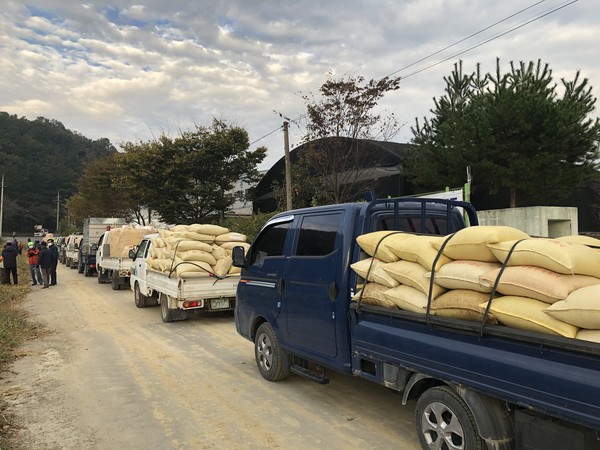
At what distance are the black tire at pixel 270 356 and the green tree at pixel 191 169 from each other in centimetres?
2221

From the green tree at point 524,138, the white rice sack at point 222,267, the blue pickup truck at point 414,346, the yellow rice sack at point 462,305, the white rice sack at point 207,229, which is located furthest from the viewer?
the green tree at point 524,138

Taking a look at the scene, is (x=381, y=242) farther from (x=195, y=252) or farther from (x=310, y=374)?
(x=195, y=252)

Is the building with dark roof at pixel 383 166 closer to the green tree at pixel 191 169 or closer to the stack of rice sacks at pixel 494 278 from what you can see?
the green tree at pixel 191 169

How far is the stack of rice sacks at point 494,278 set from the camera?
8.57 ft

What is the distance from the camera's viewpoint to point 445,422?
131 inches

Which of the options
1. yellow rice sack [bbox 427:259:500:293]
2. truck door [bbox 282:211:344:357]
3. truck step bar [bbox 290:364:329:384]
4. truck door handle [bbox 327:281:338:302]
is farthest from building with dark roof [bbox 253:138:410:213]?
yellow rice sack [bbox 427:259:500:293]

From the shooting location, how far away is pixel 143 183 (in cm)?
2736

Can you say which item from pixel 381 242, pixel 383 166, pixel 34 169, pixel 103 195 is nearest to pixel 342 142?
pixel 383 166

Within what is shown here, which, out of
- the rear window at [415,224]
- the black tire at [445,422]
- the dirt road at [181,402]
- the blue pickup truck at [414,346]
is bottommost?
the dirt road at [181,402]

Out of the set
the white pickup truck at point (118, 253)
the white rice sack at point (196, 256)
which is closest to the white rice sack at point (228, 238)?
the white rice sack at point (196, 256)

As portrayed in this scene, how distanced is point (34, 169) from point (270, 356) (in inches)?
3561

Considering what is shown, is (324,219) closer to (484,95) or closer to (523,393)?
(523,393)

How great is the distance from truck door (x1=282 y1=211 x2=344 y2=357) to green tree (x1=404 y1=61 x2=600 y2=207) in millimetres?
12768

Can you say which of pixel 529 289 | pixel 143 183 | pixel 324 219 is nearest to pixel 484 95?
pixel 324 219
